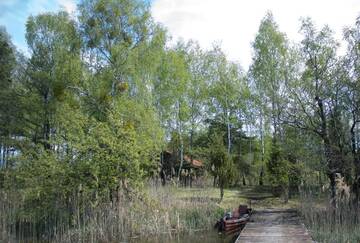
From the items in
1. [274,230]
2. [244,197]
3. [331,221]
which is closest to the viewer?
[331,221]

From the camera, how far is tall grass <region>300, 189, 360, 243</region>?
10735 millimetres

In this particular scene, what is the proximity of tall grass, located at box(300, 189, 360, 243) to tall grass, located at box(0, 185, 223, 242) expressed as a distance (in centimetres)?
386

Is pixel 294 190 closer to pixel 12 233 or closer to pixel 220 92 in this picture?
pixel 220 92

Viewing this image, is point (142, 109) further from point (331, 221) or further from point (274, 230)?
point (331, 221)

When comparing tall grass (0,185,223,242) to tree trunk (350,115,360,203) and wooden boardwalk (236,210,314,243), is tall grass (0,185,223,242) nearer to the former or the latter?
wooden boardwalk (236,210,314,243)

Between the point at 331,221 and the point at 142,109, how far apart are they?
10.5 meters

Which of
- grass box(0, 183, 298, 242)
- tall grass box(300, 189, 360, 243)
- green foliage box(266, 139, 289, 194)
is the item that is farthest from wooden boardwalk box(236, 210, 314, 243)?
green foliage box(266, 139, 289, 194)

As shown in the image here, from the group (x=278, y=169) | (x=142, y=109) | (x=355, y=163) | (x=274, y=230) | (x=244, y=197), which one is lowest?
(x=274, y=230)

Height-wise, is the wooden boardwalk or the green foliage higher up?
the green foliage

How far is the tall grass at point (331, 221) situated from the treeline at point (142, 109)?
1141mm

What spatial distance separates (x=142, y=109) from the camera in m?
19.6

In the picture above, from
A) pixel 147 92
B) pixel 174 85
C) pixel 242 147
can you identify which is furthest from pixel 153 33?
pixel 242 147

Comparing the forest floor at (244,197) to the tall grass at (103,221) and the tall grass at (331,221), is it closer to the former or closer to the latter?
the tall grass at (103,221)

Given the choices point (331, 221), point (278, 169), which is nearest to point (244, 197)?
point (278, 169)
